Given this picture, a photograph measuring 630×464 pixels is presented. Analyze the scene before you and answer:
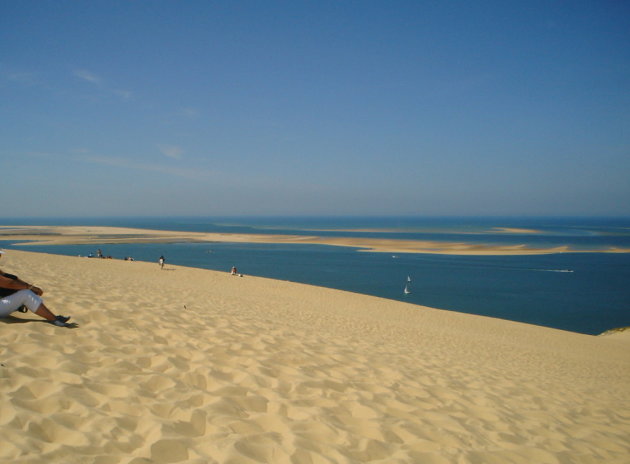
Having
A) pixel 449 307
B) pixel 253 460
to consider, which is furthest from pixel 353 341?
pixel 449 307

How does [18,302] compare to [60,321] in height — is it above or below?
above

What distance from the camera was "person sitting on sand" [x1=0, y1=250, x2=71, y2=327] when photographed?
4.79 m

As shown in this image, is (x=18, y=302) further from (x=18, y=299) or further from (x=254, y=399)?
(x=254, y=399)

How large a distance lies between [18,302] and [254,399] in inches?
140

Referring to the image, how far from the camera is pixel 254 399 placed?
3.79 meters

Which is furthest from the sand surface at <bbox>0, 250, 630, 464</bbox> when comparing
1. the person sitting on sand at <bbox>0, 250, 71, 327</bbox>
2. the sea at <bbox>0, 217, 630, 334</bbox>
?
the sea at <bbox>0, 217, 630, 334</bbox>

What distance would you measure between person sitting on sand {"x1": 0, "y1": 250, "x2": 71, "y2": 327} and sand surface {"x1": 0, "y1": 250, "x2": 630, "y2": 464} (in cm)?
14

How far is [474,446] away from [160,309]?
5848 mm

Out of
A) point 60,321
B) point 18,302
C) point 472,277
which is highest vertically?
point 18,302

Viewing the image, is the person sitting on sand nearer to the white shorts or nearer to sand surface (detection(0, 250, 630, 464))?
the white shorts

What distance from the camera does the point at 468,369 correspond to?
278 inches

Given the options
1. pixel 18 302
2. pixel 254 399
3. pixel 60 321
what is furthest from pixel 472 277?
pixel 18 302

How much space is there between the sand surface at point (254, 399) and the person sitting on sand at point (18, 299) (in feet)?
0.45

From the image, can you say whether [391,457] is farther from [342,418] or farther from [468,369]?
[468,369]
